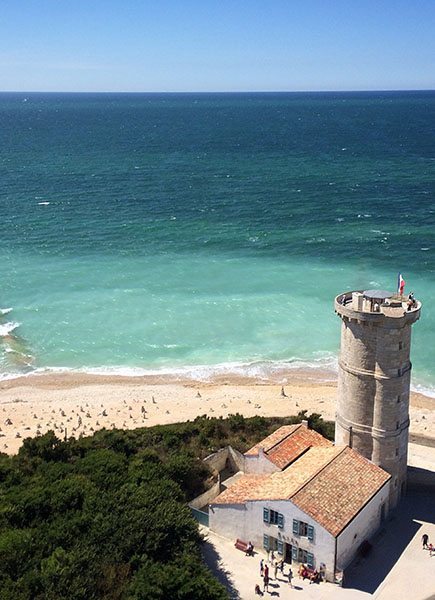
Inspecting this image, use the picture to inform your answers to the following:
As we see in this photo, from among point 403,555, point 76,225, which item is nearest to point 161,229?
point 76,225

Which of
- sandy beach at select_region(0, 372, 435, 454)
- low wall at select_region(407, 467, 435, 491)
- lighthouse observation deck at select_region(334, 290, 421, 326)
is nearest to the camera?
lighthouse observation deck at select_region(334, 290, 421, 326)

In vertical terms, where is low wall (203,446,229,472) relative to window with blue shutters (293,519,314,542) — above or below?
below

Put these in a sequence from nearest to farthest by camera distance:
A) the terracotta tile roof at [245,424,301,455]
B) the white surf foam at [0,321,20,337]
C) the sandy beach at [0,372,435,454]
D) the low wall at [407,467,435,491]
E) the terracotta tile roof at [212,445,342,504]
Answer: the terracotta tile roof at [212,445,342,504]
the terracotta tile roof at [245,424,301,455]
the low wall at [407,467,435,491]
the sandy beach at [0,372,435,454]
the white surf foam at [0,321,20,337]


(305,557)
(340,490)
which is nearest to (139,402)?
(340,490)

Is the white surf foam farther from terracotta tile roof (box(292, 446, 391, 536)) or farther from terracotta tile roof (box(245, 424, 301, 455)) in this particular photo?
terracotta tile roof (box(292, 446, 391, 536))

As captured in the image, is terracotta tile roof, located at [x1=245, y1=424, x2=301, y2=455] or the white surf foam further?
the white surf foam

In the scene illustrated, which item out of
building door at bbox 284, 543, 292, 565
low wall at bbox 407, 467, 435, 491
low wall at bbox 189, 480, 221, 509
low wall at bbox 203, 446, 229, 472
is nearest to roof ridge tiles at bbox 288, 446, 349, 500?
building door at bbox 284, 543, 292, 565

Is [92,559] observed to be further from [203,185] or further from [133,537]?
[203,185]

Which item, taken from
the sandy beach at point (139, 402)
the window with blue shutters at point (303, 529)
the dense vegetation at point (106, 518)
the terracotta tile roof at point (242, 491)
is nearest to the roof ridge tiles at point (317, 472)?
the window with blue shutters at point (303, 529)
